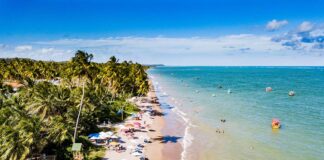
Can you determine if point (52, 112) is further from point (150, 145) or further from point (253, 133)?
point (253, 133)

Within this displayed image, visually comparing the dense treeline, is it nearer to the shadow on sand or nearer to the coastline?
the coastline

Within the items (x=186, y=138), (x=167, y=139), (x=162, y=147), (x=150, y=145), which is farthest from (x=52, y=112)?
(x=186, y=138)

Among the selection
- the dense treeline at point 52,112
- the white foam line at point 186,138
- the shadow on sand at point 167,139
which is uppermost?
the dense treeline at point 52,112

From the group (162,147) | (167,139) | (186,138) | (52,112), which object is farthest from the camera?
(186,138)

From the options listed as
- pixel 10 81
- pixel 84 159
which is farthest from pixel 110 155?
pixel 10 81

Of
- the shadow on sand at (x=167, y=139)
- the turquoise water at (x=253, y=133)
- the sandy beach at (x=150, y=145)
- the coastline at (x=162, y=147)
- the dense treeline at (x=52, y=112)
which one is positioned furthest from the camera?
the shadow on sand at (x=167, y=139)

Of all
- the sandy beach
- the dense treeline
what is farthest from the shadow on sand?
the dense treeline

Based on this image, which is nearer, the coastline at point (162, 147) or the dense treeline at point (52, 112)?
the dense treeline at point (52, 112)

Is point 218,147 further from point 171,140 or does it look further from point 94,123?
point 94,123

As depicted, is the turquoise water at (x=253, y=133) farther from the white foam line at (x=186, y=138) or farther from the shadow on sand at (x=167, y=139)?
the shadow on sand at (x=167, y=139)

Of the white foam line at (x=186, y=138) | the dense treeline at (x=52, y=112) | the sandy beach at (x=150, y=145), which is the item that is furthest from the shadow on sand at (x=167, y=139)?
the dense treeline at (x=52, y=112)

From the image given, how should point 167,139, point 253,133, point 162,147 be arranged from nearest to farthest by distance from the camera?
point 162,147 → point 167,139 → point 253,133
